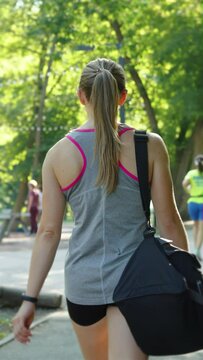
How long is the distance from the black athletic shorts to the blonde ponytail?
43cm

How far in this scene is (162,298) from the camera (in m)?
3.23

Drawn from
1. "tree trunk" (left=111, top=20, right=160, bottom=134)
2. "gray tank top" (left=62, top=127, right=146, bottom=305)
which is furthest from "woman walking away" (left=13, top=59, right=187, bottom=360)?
"tree trunk" (left=111, top=20, right=160, bottom=134)

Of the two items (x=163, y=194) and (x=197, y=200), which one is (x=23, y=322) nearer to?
(x=163, y=194)

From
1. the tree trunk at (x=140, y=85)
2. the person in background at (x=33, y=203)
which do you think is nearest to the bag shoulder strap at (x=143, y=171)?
the person in background at (x=33, y=203)

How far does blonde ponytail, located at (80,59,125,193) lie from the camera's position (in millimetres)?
3469

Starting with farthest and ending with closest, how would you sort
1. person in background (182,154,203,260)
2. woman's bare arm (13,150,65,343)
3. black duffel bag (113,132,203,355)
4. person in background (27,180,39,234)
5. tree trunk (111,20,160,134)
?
tree trunk (111,20,160,134), person in background (27,180,39,234), person in background (182,154,203,260), woman's bare arm (13,150,65,343), black duffel bag (113,132,203,355)

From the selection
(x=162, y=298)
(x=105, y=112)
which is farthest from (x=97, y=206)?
(x=162, y=298)

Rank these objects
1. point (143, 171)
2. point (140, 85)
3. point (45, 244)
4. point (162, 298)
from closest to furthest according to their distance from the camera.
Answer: point (162, 298)
point (143, 171)
point (45, 244)
point (140, 85)

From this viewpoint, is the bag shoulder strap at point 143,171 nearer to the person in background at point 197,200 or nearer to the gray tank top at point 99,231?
the gray tank top at point 99,231

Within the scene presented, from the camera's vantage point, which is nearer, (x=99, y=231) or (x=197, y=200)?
(x=99, y=231)

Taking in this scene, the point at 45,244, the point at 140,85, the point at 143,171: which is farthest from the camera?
the point at 140,85

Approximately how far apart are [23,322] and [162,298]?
23.7 inches

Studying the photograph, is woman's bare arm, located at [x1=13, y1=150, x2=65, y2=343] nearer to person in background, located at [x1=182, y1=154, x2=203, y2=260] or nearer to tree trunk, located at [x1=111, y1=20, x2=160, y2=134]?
person in background, located at [x1=182, y1=154, x2=203, y2=260]

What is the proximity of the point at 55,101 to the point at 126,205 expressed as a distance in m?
36.0
